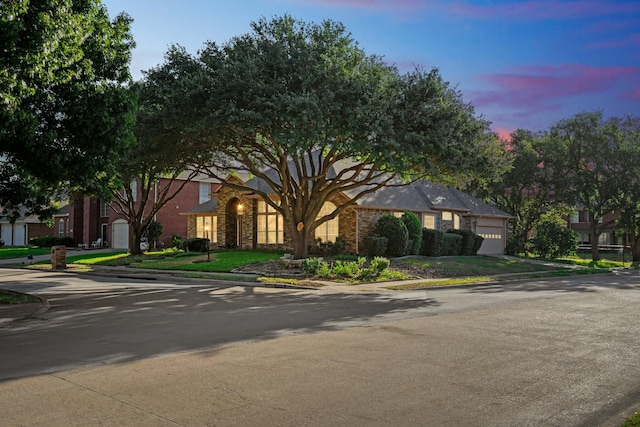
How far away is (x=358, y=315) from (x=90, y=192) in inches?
416

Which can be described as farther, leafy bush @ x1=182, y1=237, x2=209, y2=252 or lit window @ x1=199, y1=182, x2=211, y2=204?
lit window @ x1=199, y1=182, x2=211, y2=204

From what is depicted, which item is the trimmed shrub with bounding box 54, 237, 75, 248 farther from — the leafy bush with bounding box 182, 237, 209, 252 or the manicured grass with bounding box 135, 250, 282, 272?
the manicured grass with bounding box 135, 250, 282, 272

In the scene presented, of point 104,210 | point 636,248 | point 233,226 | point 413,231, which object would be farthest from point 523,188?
point 104,210

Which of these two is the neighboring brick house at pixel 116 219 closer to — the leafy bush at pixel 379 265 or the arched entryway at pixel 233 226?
the arched entryway at pixel 233 226

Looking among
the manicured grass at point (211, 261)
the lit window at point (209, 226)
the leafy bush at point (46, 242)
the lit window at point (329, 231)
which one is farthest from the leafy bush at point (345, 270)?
the leafy bush at point (46, 242)

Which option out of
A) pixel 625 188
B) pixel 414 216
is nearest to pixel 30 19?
pixel 414 216

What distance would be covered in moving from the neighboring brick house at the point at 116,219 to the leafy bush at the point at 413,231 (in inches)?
864

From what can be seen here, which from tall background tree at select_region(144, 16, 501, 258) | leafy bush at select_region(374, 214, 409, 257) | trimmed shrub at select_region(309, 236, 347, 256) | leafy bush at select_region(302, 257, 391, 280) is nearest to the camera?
tall background tree at select_region(144, 16, 501, 258)

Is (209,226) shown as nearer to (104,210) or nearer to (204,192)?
(204,192)

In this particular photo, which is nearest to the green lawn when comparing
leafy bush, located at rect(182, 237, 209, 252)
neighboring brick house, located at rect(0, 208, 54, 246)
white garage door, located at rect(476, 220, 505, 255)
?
leafy bush, located at rect(182, 237, 209, 252)

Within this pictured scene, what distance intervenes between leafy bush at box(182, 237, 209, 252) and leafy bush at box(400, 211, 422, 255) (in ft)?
48.6

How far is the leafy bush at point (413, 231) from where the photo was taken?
3388cm

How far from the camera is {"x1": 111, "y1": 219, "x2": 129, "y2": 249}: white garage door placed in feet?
163

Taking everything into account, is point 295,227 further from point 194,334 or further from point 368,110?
point 194,334
